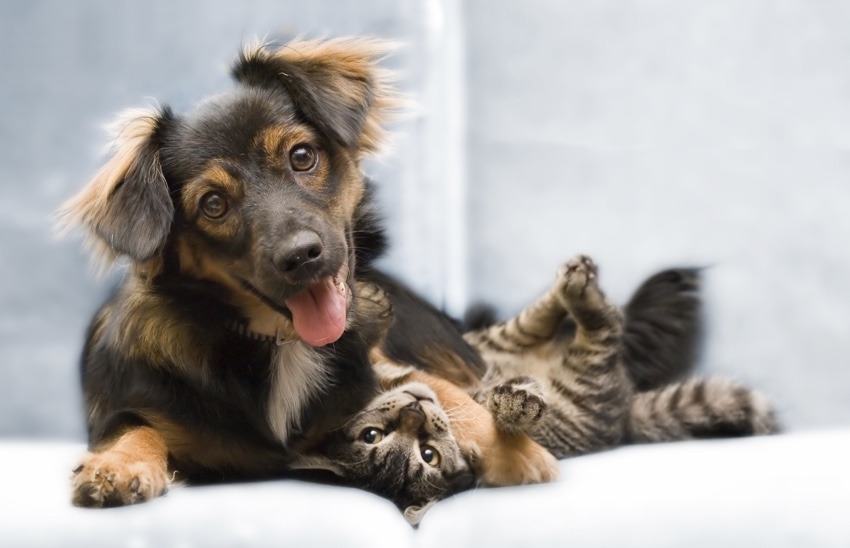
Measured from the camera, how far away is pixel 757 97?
1.88 m

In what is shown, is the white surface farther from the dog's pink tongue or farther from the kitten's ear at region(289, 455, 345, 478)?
the dog's pink tongue

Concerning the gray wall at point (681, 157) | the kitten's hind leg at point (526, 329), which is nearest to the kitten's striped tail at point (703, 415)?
the gray wall at point (681, 157)

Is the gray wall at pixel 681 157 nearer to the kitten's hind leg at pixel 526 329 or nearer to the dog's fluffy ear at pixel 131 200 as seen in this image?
the kitten's hind leg at pixel 526 329

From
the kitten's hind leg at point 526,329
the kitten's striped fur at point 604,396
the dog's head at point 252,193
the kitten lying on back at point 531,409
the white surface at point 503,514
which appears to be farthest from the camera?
the kitten's hind leg at point 526,329

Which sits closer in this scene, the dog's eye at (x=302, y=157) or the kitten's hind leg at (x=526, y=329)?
the dog's eye at (x=302, y=157)

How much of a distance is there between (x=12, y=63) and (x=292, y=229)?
2.86 feet

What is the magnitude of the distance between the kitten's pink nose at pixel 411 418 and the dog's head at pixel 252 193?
237 millimetres

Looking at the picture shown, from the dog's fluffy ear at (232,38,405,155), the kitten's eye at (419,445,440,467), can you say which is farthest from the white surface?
the dog's fluffy ear at (232,38,405,155)

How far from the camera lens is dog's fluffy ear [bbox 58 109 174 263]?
1.26m

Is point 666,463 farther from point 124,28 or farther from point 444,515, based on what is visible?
point 124,28

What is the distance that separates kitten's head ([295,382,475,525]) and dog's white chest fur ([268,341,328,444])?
75 millimetres

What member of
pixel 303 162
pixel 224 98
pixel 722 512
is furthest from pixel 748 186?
pixel 224 98

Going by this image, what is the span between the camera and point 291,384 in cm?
146

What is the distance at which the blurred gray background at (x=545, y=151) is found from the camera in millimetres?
1687
